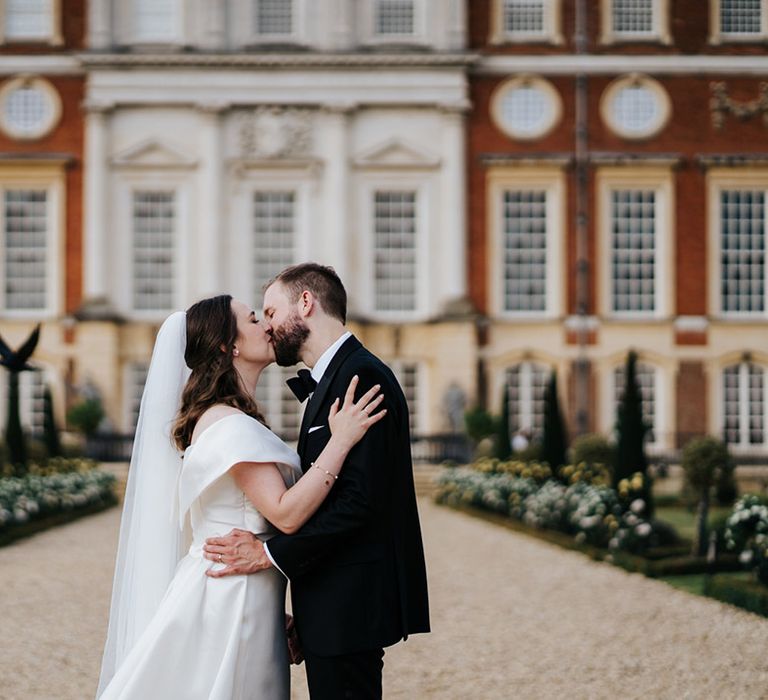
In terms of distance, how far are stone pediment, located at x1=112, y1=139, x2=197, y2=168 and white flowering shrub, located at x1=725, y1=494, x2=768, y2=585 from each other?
19008 mm

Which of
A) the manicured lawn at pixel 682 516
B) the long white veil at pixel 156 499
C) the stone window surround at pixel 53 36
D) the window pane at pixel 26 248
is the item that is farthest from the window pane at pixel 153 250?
the long white veil at pixel 156 499

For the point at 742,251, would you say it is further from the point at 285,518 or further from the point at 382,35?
the point at 285,518

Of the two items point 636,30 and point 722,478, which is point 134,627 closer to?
point 722,478

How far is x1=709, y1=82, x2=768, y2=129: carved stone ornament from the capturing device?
91.2 feet

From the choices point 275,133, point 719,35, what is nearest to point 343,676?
point 275,133

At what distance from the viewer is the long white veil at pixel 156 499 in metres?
4.30

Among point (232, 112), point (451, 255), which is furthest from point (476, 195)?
point (232, 112)

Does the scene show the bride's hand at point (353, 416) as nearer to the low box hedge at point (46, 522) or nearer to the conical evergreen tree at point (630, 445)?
the conical evergreen tree at point (630, 445)

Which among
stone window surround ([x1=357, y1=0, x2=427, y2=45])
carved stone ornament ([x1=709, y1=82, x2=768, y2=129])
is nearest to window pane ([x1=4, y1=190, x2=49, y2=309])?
stone window surround ([x1=357, y1=0, x2=427, y2=45])

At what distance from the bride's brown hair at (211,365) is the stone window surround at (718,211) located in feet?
82.0

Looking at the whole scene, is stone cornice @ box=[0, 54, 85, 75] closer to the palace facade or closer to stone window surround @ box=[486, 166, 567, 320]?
the palace facade

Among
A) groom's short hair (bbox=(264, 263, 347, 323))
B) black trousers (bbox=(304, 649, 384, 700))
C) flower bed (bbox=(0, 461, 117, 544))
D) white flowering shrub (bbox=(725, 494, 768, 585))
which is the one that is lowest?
flower bed (bbox=(0, 461, 117, 544))

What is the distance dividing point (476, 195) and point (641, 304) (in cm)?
423

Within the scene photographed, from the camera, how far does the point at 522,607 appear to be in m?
9.72
